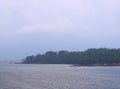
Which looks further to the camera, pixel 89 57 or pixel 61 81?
pixel 89 57

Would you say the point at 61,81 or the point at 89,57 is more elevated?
the point at 89,57

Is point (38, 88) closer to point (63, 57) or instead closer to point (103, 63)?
point (103, 63)

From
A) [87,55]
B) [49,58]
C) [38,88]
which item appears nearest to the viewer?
[38,88]

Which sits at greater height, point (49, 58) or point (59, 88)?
point (49, 58)

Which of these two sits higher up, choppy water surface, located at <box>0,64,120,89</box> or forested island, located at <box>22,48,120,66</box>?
forested island, located at <box>22,48,120,66</box>

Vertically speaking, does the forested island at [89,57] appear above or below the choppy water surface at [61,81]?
above

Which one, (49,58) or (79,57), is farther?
(49,58)

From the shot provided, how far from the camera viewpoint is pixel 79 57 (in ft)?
484

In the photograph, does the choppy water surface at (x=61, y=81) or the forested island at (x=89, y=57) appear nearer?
the choppy water surface at (x=61, y=81)

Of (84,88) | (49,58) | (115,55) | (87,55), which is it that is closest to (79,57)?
(87,55)

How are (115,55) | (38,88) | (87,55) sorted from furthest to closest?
(87,55) < (115,55) < (38,88)

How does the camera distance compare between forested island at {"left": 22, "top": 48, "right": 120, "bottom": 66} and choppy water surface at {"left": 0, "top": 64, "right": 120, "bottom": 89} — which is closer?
choppy water surface at {"left": 0, "top": 64, "right": 120, "bottom": 89}

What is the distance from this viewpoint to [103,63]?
136 m

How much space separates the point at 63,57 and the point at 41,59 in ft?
83.2
